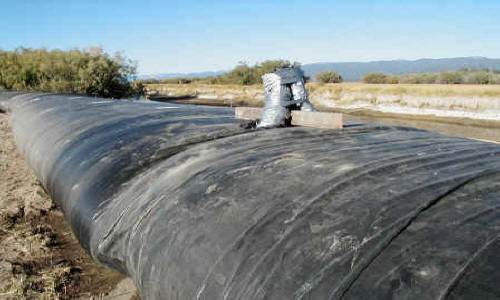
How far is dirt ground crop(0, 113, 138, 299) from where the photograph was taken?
2625 millimetres

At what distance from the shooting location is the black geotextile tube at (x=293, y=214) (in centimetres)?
129

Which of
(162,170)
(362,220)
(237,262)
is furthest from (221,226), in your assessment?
(162,170)

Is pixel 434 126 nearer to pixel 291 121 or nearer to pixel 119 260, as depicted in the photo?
pixel 291 121

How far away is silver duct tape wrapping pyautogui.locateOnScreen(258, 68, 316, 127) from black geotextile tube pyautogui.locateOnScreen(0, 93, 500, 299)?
1.31ft

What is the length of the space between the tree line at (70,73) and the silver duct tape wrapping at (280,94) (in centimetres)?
1698

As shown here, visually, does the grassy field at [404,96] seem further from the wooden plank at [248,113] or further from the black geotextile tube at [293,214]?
the black geotextile tube at [293,214]

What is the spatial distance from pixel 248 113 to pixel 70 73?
61.9 ft

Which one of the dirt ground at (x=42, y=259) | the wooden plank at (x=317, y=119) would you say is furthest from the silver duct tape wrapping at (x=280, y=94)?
the dirt ground at (x=42, y=259)

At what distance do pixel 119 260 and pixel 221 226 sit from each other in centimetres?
104

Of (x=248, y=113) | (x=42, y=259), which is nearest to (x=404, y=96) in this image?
(x=248, y=113)

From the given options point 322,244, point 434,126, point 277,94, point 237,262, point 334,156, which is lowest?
point 434,126

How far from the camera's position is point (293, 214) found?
174 cm

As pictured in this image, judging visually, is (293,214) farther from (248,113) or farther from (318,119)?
(248,113)

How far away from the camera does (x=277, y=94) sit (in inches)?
149
